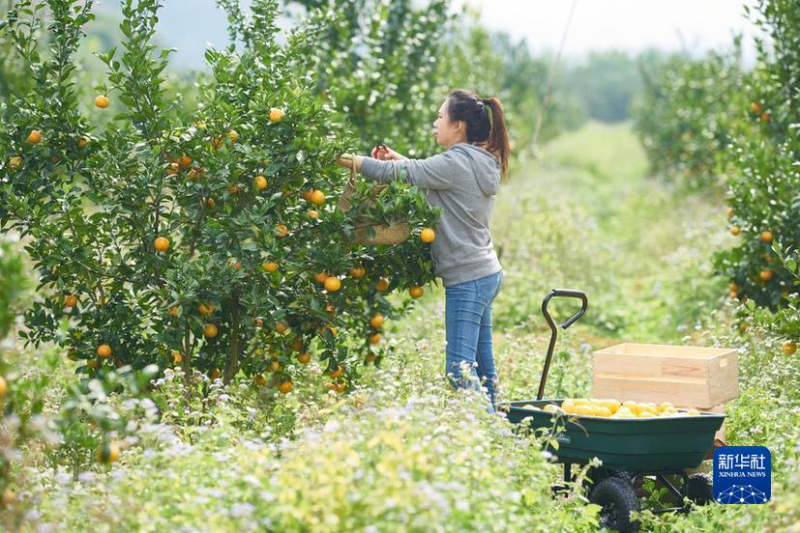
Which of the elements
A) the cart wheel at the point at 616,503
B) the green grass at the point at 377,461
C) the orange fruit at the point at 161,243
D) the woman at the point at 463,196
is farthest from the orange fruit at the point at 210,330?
the cart wheel at the point at 616,503

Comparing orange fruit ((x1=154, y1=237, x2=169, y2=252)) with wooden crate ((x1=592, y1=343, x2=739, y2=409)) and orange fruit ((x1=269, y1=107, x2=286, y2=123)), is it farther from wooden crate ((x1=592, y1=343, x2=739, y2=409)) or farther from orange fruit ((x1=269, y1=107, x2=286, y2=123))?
wooden crate ((x1=592, y1=343, x2=739, y2=409))

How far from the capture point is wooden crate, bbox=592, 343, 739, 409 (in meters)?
4.64

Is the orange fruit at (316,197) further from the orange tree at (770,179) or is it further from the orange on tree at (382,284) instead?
the orange tree at (770,179)

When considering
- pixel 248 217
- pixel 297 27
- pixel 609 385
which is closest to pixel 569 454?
pixel 609 385

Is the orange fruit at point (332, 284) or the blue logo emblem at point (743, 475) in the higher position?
the orange fruit at point (332, 284)

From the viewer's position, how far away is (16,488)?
368cm

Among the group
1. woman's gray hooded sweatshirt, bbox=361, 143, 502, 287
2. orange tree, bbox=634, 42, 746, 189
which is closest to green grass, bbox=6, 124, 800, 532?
woman's gray hooded sweatshirt, bbox=361, 143, 502, 287

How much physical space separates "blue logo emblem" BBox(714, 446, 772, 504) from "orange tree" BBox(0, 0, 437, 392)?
5.60 feet

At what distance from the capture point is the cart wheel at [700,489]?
4402 mm

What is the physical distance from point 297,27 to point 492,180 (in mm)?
1772

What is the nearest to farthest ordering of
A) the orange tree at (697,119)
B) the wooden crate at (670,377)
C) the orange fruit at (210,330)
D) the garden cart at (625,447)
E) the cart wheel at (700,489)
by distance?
the garden cart at (625,447) < the cart wheel at (700,489) < the wooden crate at (670,377) < the orange fruit at (210,330) < the orange tree at (697,119)

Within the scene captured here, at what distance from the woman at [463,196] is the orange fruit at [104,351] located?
1480 mm

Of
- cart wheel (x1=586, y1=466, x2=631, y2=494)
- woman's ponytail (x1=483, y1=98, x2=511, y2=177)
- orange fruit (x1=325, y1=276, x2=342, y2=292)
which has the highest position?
woman's ponytail (x1=483, y1=98, x2=511, y2=177)

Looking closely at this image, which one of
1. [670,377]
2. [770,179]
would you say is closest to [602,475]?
[670,377]
